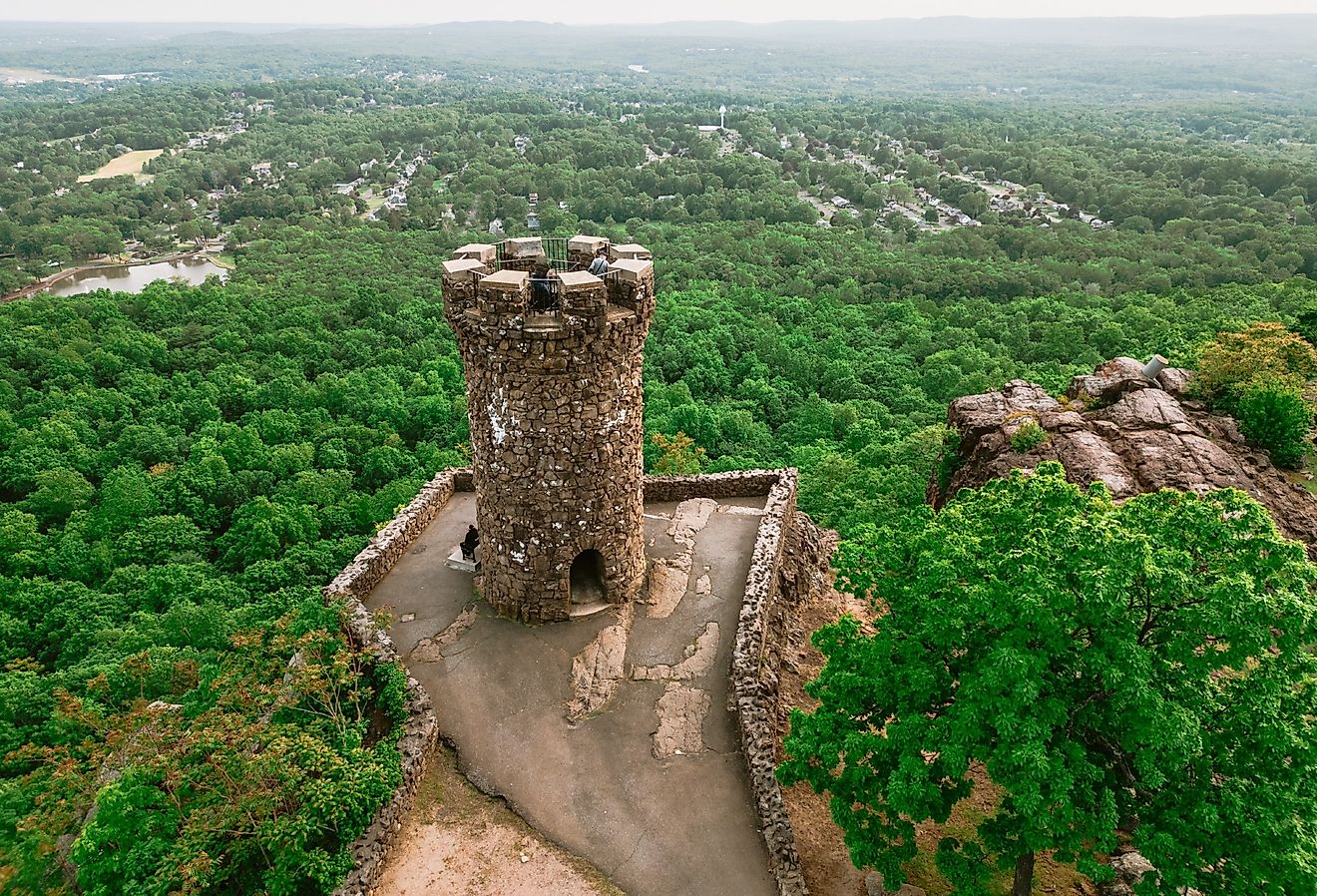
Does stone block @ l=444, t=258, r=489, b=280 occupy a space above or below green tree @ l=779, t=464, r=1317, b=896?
above

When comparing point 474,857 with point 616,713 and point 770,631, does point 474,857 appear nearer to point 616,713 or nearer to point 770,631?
point 616,713

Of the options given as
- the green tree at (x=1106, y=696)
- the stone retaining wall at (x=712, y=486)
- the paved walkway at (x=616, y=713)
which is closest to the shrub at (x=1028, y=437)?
the stone retaining wall at (x=712, y=486)

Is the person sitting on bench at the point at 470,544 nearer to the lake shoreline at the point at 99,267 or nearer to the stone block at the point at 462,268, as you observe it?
the stone block at the point at 462,268

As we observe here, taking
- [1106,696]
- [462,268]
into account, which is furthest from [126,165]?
[1106,696]

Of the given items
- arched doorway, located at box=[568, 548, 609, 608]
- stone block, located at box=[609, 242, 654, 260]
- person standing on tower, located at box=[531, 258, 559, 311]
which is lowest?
arched doorway, located at box=[568, 548, 609, 608]

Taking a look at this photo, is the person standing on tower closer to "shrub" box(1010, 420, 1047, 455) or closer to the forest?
the forest

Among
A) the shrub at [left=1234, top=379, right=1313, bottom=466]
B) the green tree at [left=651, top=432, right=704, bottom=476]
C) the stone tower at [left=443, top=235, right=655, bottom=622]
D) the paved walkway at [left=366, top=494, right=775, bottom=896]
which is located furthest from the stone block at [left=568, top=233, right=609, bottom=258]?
the shrub at [left=1234, top=379, right=1313, bottom=466]
